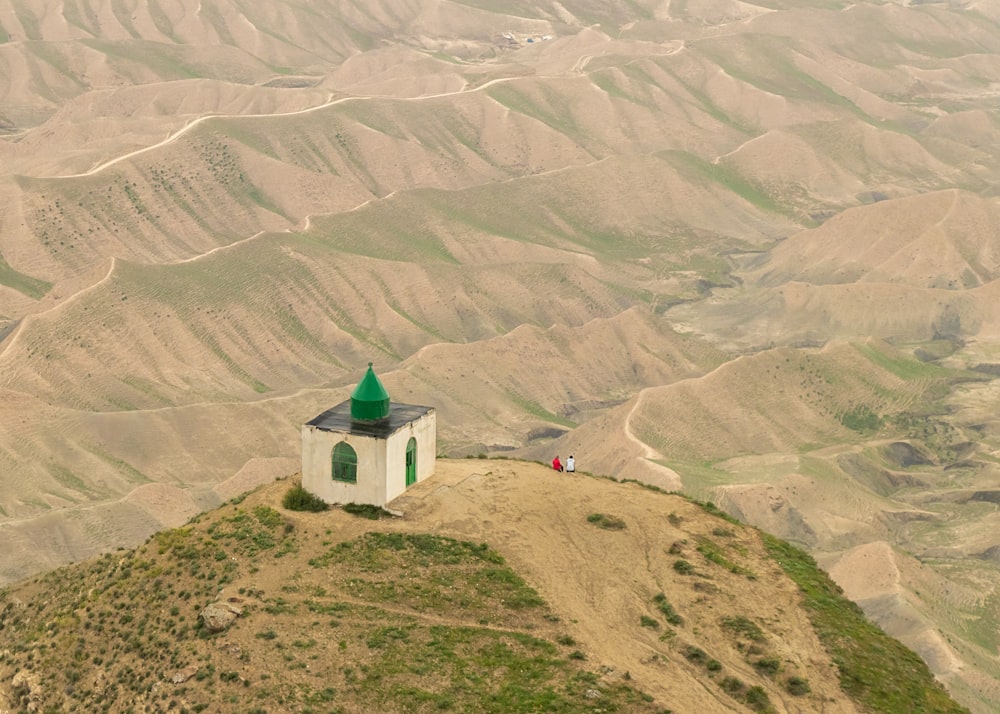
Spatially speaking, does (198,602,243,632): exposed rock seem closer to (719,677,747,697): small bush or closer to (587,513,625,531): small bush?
(587,513,625,531): small bush

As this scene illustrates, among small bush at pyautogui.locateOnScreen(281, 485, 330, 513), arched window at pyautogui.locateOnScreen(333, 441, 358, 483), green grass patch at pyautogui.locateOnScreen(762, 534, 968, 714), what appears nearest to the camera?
green grass patch at pyautogui.locateOnScreen(762, 534, 968, 714)

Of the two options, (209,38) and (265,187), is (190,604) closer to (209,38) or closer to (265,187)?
(265,187)

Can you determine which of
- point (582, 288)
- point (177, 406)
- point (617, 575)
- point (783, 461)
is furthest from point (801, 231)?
point (617, 575)

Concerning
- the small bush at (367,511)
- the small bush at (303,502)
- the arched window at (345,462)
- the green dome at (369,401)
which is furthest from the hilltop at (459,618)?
the green dome at (369,401)

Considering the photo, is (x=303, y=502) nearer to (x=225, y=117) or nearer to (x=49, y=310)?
(x=49, y=310)

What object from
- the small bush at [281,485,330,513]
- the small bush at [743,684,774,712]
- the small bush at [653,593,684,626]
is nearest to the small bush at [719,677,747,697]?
the small bush at [743,684,774,712]

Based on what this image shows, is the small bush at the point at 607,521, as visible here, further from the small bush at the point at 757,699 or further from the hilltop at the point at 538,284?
the hilltop at the point at 538,284

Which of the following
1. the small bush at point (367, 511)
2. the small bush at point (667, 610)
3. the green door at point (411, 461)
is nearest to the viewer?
the small bush at point (667, 610)

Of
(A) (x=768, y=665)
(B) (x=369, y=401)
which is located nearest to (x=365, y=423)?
(B) (x=369, y=401)
